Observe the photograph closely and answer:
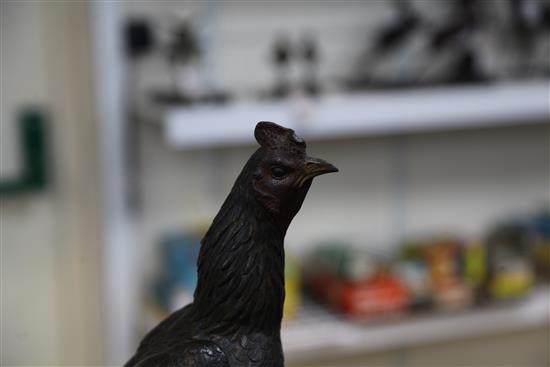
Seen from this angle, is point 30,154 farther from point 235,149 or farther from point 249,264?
point 249,264

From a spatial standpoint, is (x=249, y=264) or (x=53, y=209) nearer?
(x=249, y=264)

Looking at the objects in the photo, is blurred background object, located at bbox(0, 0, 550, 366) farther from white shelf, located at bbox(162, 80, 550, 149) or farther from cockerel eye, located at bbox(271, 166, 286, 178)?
cockerel eye, located at bbox(271, 166, 286, 178)

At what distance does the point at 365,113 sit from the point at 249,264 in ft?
2.67

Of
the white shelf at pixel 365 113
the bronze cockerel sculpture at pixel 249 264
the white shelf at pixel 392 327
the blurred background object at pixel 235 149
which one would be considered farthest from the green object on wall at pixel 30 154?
the bronze cockerel sculpture at pixel 249 264

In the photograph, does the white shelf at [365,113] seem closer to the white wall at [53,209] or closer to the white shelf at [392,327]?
the white wall at [53,209]

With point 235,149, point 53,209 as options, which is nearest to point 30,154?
point 53,209

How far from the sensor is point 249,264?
0.58 meters

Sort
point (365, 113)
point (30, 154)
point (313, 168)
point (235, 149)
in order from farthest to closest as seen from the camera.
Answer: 1. point (235, 149)
2. point (30, 154)
3. point (365, 113)
4. point (313, 168)

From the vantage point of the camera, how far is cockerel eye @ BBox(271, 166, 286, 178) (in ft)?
1.83

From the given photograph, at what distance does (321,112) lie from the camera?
4.32ft

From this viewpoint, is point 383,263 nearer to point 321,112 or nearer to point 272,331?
→ point 321,112

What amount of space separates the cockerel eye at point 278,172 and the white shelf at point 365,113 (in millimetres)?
683

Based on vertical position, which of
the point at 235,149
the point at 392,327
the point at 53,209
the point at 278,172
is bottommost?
the point at 392,327

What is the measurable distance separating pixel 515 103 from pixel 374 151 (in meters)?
0.36
